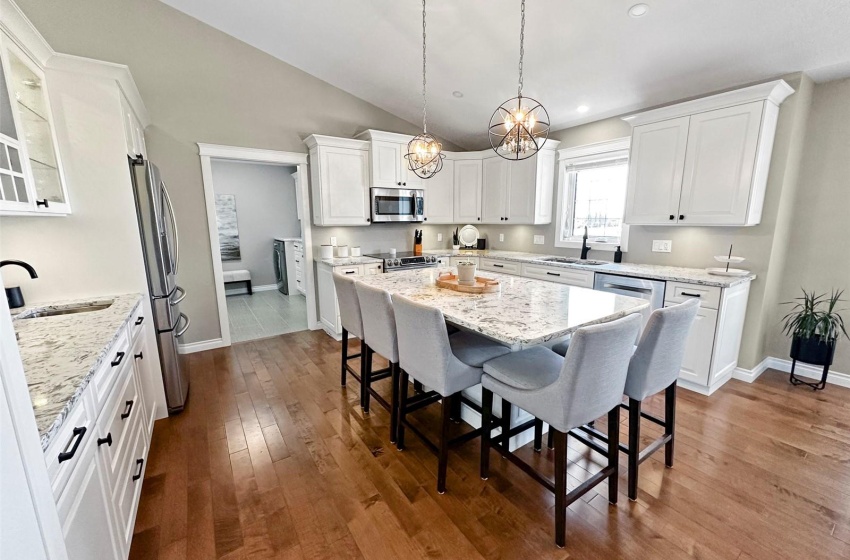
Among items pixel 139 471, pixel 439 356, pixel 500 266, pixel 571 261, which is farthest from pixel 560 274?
pixel 139 471

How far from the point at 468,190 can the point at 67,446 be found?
15.4ft

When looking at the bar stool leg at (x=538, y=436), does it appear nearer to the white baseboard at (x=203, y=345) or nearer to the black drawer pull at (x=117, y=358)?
the black drawer pull at (x=117, y=358)

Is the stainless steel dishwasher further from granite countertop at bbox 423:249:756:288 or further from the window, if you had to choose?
the window

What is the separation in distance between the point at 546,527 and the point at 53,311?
293 centimetres

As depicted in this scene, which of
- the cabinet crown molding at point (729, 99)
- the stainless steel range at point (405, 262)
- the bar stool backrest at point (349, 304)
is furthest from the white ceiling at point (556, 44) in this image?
the bar stool backrest at point (349, 304)

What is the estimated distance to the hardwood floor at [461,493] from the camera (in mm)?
1562

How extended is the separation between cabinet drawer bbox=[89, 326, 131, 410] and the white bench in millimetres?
4807

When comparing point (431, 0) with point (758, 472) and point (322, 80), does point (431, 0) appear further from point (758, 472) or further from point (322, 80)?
point (758, 472)

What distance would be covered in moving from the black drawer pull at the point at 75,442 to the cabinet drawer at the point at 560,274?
11.6 feet

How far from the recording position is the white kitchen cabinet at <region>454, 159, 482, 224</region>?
496 centimetres

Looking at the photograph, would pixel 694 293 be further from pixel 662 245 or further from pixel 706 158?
pixel 706 158

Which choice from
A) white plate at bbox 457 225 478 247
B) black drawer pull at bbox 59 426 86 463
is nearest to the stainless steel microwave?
white plate at bbox 457 225 478 247

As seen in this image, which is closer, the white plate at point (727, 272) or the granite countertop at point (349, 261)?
the white plate at point (727, 272)

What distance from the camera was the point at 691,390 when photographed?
2.93m
